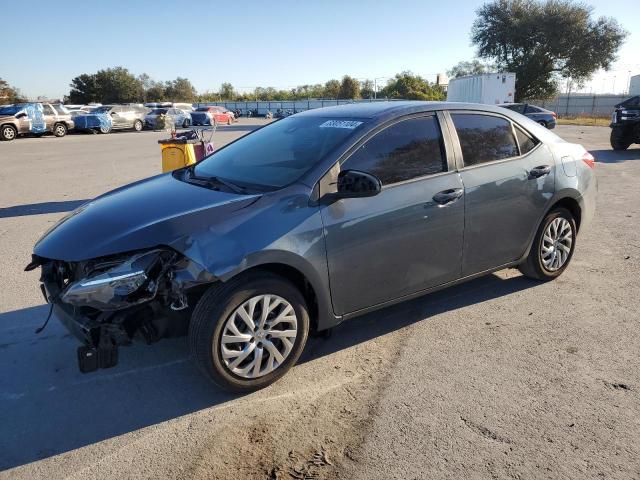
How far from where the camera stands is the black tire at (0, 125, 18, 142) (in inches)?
942

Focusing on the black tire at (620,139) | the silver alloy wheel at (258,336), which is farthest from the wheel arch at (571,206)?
the black tire at (620,139)

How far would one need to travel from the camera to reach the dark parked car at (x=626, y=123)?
597 inches

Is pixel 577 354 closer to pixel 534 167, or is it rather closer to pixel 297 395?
pixel 534 167

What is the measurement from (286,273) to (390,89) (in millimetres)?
64788

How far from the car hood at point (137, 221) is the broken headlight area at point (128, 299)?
0.08 metres

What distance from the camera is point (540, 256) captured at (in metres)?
4.65

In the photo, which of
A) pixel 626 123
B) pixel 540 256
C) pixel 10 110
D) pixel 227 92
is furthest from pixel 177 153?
pixel 227 92

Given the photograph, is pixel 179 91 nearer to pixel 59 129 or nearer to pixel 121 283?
pixel 59 129

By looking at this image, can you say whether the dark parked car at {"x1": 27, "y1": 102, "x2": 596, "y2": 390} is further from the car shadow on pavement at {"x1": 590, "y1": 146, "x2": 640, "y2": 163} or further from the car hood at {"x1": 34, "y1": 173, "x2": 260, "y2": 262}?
the car shadow on pavement at {"x1": 590, "y1": 146, "x2": 640, "y2": 163}

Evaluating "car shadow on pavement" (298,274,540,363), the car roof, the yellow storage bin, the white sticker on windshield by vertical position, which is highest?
the car roof

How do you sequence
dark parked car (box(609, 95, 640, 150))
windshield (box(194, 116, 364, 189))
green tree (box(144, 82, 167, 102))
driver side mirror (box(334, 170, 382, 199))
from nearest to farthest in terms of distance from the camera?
driver side mirror (box(334, 170, 382, 199)) → windshield (box(194, 116, 364, 189)) → dark parked car (box(609, 95, 640, 150)) → green tree (box(144, 82, 167, 102))

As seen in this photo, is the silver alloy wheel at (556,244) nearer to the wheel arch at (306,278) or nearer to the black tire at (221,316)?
the wheel arch at (306,278)

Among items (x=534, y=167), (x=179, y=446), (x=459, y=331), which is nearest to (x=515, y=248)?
(x=534, y=167)

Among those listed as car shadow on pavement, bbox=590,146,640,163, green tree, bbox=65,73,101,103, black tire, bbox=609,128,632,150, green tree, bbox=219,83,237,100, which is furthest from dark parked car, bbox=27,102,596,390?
green tree, bbox=219,83,237,100
